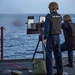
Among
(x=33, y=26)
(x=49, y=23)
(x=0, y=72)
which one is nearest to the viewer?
(x=49, y=23)

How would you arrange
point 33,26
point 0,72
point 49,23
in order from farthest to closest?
point 33,26 < point 0,72 < point 49,23

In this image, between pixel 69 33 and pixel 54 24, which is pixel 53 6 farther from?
pixel 69 33

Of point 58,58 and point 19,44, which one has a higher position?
point 58,58

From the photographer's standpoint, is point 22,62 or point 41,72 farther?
point 22,62

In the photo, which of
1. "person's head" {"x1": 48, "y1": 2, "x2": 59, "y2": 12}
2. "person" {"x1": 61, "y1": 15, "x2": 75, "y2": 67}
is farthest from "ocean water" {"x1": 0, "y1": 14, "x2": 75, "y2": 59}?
"person" {"x1": 61, "y1": 15, "x2": 75, "y2": 67}

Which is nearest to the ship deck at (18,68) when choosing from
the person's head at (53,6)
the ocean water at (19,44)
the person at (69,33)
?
the person at (69,33)

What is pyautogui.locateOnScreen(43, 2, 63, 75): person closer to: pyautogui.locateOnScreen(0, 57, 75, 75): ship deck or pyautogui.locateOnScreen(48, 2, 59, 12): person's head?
pyautogui.locateOnScreen(48, 2, 59, 12): person's head

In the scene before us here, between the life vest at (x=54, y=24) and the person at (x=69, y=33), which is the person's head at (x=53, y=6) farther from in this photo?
the person at (x=69, y=33)

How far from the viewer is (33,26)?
37.5ft

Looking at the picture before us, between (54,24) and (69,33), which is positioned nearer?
(54,24)

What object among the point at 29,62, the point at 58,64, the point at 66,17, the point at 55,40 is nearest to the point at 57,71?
the point at 58,64

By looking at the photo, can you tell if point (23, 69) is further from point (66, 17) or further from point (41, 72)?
point (66, 17)

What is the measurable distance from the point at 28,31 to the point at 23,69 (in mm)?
1120

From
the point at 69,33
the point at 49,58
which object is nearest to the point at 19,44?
the point at 69,33
